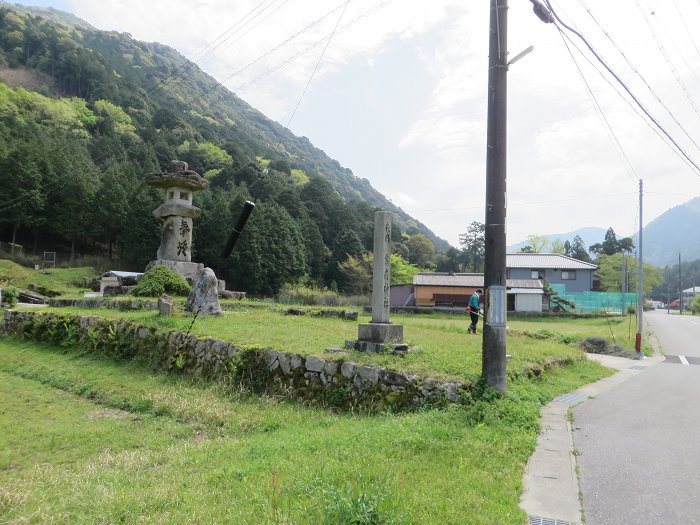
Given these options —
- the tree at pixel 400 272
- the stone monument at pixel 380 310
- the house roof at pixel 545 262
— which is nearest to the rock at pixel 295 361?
the stone monument at pixel 380 310

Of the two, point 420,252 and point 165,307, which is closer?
point 165,307

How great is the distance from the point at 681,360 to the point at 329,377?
48.3ft

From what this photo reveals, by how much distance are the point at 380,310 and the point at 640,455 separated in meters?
5.32

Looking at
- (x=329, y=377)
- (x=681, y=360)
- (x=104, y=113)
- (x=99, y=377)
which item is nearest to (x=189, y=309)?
(x=99, y=377)

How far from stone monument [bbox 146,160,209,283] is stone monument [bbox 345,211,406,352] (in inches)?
557

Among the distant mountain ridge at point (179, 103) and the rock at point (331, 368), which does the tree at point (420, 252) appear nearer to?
the distant mountain ridge at point (179, 103)

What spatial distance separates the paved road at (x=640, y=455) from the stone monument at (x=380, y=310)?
3596 millimetres

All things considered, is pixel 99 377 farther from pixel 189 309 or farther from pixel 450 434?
pixel 450 434

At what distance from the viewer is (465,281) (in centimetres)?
4538

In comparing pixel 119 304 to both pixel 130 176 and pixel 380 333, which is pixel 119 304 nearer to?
pixel 380 333

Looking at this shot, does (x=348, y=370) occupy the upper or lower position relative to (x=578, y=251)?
lower

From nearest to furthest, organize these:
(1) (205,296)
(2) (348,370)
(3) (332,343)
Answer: (2) (348,370) → (3) (332,343) → (1) (205,296)

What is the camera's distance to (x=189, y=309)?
14547 mm

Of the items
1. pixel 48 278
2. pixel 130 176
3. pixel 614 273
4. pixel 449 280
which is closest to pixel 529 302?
pixel 449 280
